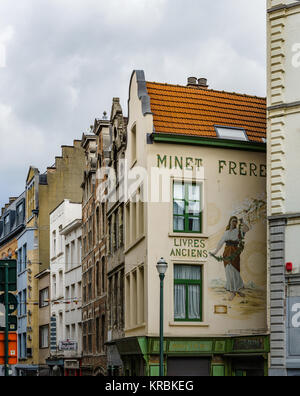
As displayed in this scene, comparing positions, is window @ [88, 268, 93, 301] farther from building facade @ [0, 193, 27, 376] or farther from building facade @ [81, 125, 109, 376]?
building facade @ [0, 193, 27, 376]

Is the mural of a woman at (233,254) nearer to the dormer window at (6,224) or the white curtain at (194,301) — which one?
the white curtain at (194,301)

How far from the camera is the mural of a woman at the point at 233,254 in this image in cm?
3319

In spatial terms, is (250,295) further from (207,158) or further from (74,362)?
(74,362)

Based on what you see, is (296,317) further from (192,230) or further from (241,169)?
(241,169)

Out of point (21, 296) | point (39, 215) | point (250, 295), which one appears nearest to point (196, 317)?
point (250, 295)

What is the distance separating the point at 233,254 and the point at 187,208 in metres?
2.67

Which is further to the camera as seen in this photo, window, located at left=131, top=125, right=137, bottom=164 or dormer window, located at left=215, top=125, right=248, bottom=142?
window, located at left=131, top=125, right=137, bottom=164

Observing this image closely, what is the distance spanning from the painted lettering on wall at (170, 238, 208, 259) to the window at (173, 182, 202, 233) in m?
0.46

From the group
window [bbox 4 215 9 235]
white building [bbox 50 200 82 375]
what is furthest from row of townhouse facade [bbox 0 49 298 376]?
window [bbox 4 215 9 235]

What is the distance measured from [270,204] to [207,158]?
16.0ft

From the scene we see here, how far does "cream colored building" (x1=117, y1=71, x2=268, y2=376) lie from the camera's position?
32.0 m

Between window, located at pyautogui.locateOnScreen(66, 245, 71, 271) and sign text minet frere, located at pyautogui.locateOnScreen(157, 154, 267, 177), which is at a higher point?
sign text minet frere, located at pyautogui.locateOnScreen(157, 154, 267, 177)

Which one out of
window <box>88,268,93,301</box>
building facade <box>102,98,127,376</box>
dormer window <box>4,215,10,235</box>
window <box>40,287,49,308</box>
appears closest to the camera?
building facade <box>102,98,127,376</box>

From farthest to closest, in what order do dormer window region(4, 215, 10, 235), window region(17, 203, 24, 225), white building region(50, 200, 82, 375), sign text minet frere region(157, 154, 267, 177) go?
dormer window region(4, 215, 10, 235)
window region(17, 203, 24, 225)
white building region(50, 200, 82, 375)
sign text minet frere region(157, 154, 267, 177)
